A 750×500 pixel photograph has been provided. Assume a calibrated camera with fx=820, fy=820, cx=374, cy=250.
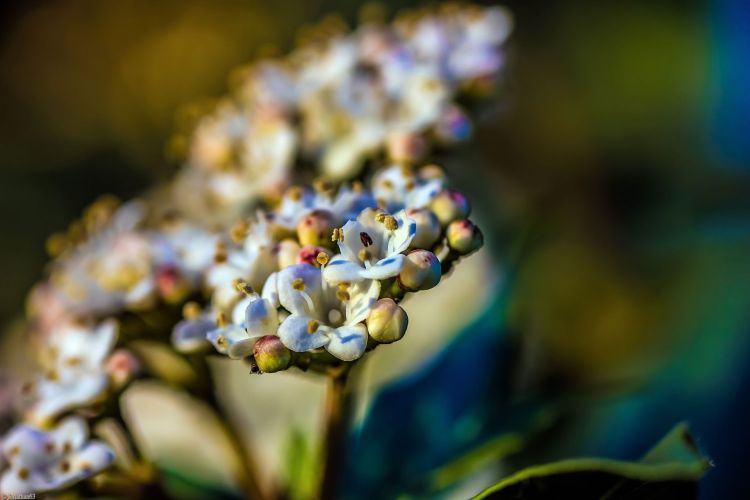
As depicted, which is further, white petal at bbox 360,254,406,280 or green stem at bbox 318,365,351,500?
green stem at bbox 318,365,351,500

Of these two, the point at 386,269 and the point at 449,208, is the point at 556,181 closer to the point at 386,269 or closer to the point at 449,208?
the point at 449,208

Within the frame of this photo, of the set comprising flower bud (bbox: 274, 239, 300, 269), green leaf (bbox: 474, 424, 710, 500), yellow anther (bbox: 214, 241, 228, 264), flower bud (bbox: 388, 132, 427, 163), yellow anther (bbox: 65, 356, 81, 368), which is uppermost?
flower bud (bbox: 388, 132, 427, 163)

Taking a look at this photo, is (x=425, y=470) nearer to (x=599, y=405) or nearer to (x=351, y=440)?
(x=351, y=440)

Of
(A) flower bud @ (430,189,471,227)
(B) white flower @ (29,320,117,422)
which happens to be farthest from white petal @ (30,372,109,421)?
(A) flower bud @ (430,189,471,227)

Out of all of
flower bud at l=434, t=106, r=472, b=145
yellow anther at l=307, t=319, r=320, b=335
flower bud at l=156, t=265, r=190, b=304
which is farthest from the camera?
flower bud at l=434, t=106, r=472, b=145

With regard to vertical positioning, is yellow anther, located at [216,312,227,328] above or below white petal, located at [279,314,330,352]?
above

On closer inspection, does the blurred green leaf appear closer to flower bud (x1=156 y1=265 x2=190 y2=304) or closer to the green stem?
the green stem

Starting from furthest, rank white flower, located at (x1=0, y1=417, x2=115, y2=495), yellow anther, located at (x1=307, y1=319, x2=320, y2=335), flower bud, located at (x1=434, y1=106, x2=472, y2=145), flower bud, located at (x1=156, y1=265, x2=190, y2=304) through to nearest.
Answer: flower bud, located at (x1=434, y1=106, x2=472, y2=145), flower bud, located at (x1=156, y1=265, x2=190, y2=304), white flower, located at (x1=0, y1=417, x2=115, y2=495), yellow anther, located at (x1=307, y1=319, x2=320, y2=335)

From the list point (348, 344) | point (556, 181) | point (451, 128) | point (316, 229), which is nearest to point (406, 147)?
point (451, 128)
